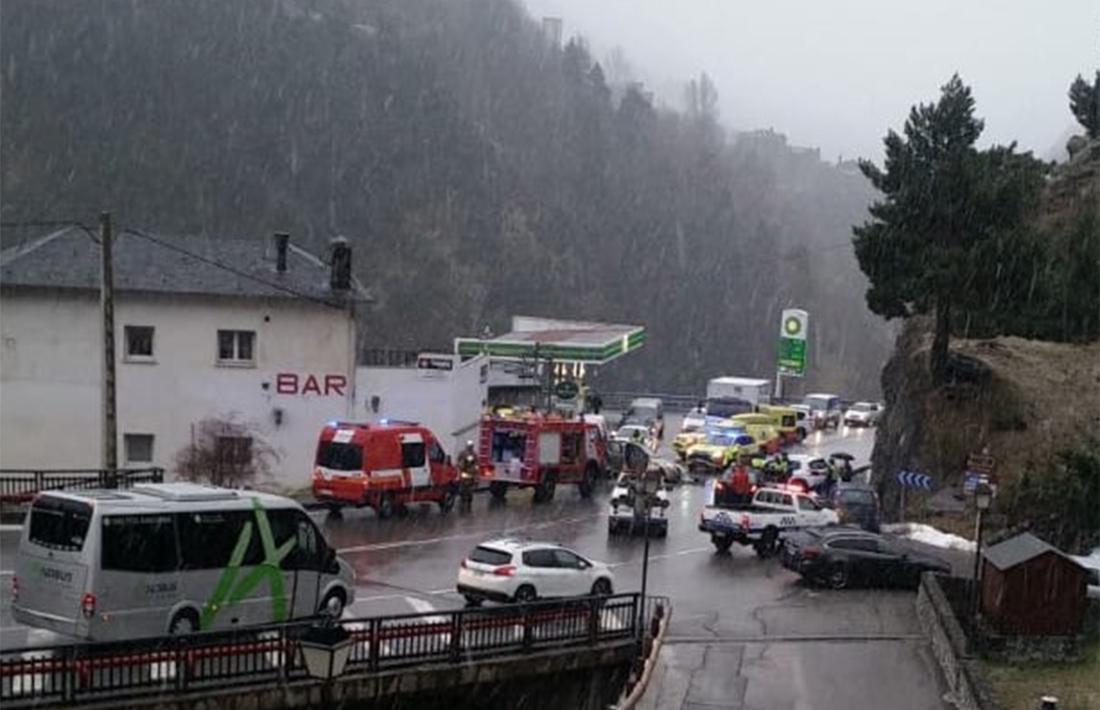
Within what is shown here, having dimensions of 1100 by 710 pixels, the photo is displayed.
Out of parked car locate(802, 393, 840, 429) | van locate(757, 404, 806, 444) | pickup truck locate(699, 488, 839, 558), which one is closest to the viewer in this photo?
pickup truck locate(699, 488, 839, 558)

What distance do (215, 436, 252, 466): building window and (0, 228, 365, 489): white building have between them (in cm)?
4

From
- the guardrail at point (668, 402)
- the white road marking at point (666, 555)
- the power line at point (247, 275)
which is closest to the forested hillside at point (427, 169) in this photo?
the guardrail at point (668, 402)

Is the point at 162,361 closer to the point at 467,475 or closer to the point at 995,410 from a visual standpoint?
the point at 467,475

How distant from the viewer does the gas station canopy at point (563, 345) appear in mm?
59719

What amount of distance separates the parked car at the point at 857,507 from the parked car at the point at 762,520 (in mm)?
3273

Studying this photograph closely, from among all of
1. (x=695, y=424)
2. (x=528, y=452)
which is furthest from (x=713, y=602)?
(x=695, y=424)

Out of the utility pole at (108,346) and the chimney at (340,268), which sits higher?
the chimney at (340,268)

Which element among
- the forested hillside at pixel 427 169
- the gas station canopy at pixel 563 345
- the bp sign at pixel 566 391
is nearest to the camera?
the bp sign at pixel 566 391

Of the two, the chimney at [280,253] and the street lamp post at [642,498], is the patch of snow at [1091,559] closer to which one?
the street lamp post at [642,498]

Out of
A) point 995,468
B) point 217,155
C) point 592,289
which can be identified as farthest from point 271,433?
point 592,289

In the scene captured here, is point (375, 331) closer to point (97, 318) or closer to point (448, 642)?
point (97, 318)

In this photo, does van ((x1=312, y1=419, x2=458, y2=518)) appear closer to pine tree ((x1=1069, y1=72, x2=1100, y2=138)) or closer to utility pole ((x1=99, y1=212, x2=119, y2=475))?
utility pole ((x1=99, y1=212, x2=119, y2=475))

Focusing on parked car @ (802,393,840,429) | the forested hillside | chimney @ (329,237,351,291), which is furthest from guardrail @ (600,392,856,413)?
chimney @ (329,237,351,291)

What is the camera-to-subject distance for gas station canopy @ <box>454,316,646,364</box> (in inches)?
2351
